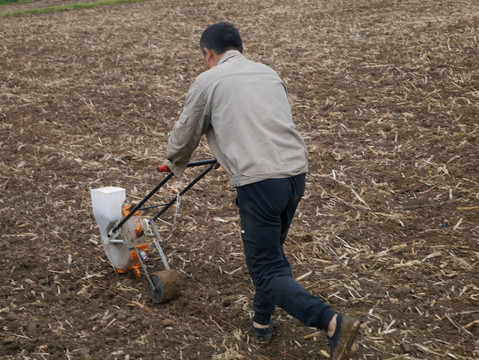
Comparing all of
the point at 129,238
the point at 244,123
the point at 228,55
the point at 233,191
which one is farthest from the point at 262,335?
the point at 233,191

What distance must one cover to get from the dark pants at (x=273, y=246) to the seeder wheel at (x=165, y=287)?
32.9 inches

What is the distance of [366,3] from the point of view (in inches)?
450

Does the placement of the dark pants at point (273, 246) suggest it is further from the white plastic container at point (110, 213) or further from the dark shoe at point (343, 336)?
the white plastic container at point (110, 213)

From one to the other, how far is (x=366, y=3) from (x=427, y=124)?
5541mm

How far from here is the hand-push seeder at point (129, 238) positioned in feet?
13.3

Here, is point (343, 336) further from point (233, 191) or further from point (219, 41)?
point (233, 191)

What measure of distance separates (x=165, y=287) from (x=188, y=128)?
50.6 inches

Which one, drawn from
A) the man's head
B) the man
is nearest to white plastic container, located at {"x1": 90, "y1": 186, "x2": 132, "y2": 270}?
the man

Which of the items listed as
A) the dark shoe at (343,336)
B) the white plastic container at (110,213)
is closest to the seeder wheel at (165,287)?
the white plastic container at (110,213)

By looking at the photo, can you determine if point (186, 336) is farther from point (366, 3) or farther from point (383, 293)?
point (366, 3)

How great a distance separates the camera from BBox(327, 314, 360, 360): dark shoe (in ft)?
9.93

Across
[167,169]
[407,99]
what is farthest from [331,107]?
[167,169]

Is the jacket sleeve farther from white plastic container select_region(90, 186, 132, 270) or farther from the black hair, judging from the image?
white plastic container select_region(90, 186, 132, 270)

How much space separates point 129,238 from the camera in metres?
4.18
